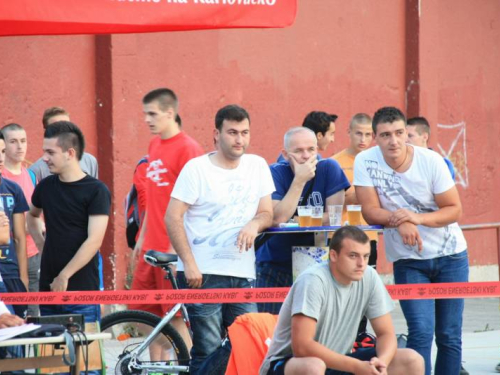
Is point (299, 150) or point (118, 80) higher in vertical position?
point (118, 80)

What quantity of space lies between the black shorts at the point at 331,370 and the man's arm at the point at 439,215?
1143 millimetres

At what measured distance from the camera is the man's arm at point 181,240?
7.49 meters

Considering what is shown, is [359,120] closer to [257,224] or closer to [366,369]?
[257,224]

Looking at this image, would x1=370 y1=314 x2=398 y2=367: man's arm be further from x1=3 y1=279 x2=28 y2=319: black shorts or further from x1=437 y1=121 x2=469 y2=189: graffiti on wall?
x1=437 y1=121 x2=469 y2=189: graffiti on wall

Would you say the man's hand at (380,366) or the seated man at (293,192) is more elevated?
the seated man at (293,192)

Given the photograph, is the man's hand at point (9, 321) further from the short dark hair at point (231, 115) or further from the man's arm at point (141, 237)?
the man's arm at point (141, 237)

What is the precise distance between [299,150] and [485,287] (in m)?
1.58

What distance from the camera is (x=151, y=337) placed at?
8.16 metres

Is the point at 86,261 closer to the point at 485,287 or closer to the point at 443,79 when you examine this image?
the point at 485,287

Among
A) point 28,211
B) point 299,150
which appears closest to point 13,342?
point 28,211

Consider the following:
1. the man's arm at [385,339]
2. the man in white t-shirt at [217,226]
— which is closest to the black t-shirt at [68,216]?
the man in white t-shirt at [217,226]

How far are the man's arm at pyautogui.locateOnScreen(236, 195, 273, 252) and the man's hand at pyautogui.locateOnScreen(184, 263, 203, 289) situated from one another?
0.31m

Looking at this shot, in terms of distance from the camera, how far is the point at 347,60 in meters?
13.8

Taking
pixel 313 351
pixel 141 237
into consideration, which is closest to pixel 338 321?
pixel 313 351
